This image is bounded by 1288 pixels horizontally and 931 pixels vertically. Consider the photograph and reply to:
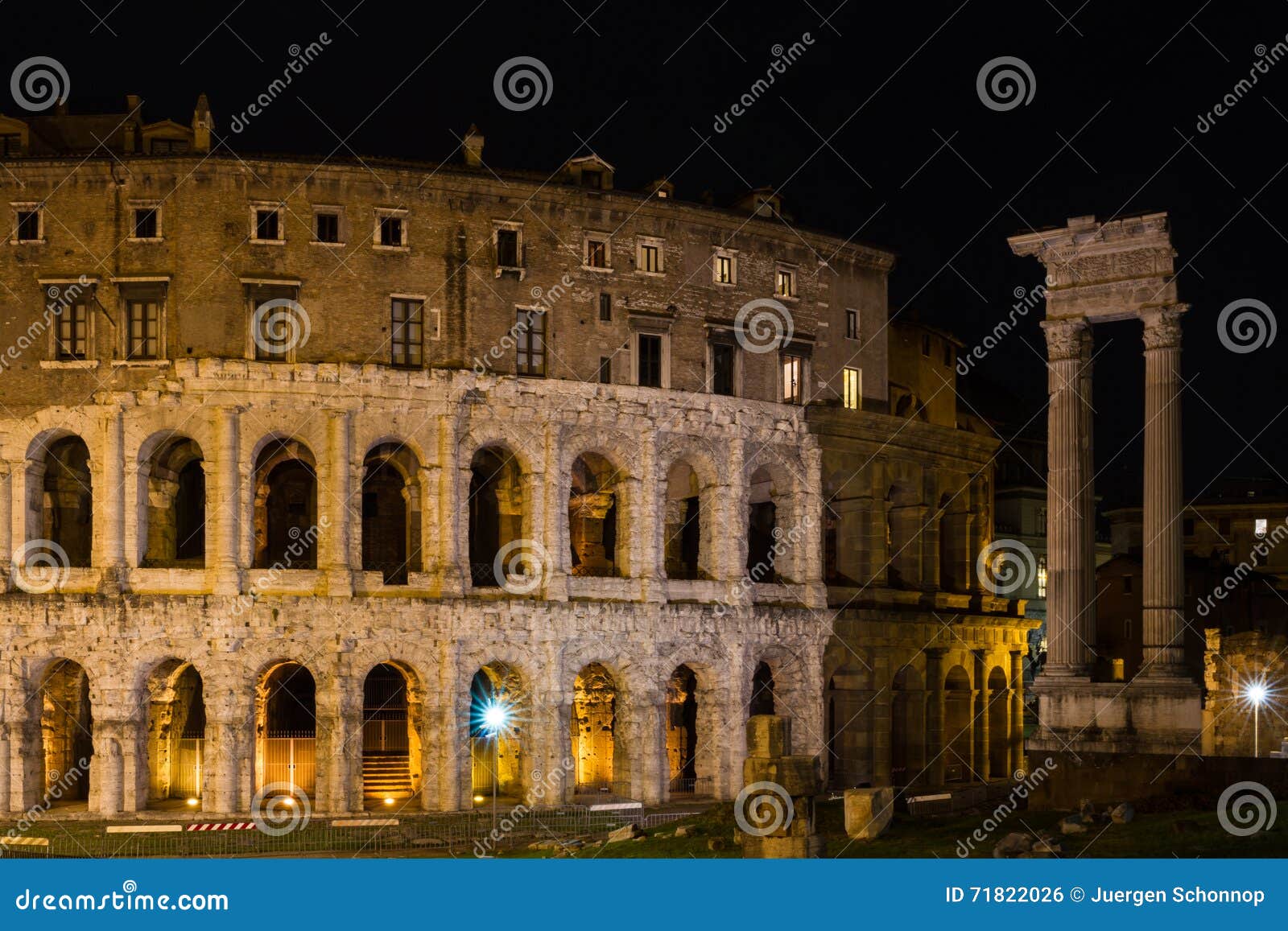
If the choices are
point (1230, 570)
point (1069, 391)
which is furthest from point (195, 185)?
point (1230, 570)

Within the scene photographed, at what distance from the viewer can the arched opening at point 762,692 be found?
181ft

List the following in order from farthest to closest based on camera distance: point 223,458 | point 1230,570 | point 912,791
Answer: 1. point 1230,570
2. point 912,791
3. point 223,458

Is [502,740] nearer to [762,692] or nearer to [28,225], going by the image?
[762,692]

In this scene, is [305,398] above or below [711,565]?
above

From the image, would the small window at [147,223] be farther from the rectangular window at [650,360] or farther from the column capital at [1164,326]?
the column capital at [1164,326]

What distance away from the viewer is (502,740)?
4934 cm

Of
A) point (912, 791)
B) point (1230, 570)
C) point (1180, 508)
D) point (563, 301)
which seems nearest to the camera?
point (1180, 508)

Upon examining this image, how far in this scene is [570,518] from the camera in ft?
175

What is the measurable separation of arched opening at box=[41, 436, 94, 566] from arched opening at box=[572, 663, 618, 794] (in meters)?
13.9

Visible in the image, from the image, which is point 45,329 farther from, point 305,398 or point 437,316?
point 437,316

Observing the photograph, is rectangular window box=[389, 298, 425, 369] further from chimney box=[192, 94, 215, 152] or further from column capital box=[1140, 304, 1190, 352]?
column capital box=[1140, 304, 1190, 352]

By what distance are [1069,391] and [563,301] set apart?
1606cm

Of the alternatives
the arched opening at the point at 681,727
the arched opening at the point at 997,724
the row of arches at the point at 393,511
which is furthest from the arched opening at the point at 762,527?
the arched opening at the point at 997,724

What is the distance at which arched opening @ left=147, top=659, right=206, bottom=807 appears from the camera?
47438 mm
